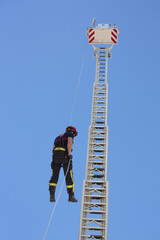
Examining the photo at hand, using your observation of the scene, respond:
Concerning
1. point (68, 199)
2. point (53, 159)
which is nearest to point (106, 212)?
point (68, 199)

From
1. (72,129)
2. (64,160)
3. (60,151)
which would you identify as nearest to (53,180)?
(64,160)

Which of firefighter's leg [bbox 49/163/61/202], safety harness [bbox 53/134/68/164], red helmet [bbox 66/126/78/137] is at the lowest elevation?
firefighter's leg [bbox 49/163/61/202]

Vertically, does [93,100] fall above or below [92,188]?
above

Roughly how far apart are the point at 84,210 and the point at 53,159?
188 centimetres

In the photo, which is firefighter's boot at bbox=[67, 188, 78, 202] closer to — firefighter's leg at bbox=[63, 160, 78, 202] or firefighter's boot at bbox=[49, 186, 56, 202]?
firefighter's leg at bbox=[63, 160, 78, 202]

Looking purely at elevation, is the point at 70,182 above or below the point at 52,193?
above

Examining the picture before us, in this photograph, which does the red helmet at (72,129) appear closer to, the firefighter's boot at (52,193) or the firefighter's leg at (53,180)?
the firefighter's leg at (53,180)

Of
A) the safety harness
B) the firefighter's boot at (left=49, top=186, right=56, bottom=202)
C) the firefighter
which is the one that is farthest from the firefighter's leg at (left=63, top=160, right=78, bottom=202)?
the firefighter's boot at (left=49, top=186, right=56, bottom=202)

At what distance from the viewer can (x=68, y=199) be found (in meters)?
9.86

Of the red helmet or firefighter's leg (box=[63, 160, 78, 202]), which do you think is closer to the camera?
firefighter's leg (box=[63, 160, 78, 202])

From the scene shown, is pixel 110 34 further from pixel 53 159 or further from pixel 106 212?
pixel 106 212

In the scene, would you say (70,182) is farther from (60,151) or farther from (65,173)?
(60,151)

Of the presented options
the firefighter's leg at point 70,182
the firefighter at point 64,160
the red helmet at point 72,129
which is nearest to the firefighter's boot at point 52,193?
the firefighter at point 64,160

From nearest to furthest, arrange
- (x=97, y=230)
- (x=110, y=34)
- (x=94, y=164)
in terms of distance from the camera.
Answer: (x=97, y=230) → (x=94, y=164) → (x=110, y=34)
